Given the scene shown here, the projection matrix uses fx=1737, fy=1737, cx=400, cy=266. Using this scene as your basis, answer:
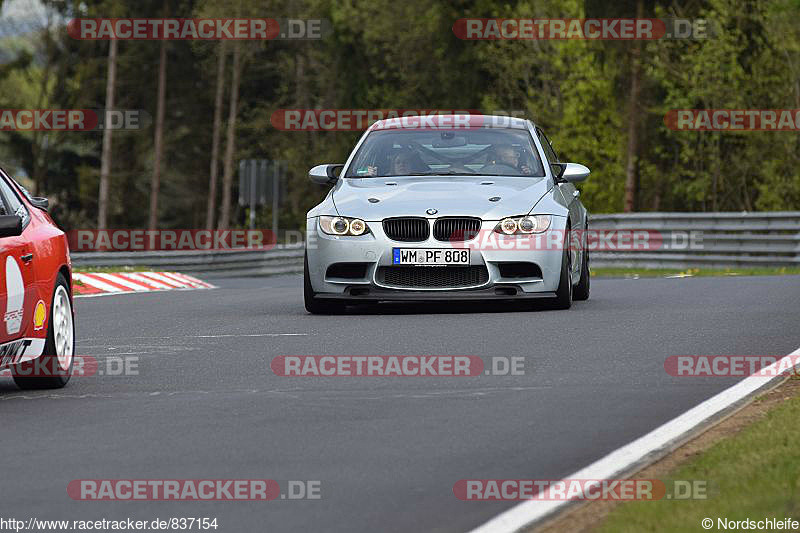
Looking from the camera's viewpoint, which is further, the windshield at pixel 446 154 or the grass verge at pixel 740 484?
the windshield at pixel 446 154

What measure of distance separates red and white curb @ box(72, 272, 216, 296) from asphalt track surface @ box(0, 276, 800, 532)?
724 centimetres

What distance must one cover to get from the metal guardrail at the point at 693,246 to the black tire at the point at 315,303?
15.4m

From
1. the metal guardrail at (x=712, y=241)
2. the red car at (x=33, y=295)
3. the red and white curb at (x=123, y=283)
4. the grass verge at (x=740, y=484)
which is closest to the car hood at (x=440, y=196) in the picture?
the red car at (x=33, y=295)

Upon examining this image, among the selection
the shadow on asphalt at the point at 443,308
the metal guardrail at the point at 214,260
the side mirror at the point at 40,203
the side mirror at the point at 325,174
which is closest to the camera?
the side mirror at the point at 40,203

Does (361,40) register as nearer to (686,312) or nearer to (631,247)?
(631,247)

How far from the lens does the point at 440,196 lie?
14.4 meters

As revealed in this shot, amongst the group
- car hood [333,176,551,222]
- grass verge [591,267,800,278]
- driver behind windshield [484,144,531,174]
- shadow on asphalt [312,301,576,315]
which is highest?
driver behind windshield [484,144,531,174]

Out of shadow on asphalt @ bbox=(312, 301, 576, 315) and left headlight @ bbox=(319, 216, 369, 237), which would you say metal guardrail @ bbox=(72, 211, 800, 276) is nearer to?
shadow on asphalt @ bbox=(312, 301, 576, 315)

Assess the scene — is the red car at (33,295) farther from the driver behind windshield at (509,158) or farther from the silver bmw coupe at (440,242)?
the driver behind windshield at (509,158)

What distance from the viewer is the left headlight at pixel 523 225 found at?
46.6 ft

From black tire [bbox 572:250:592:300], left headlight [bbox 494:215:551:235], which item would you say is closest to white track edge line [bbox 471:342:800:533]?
left headlight [bbox 494:215:551:235]

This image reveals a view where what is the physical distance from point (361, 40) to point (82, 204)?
44.9ft

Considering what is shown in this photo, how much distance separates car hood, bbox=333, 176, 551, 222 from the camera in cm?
1426

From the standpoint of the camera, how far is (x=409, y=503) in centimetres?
616
